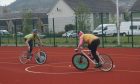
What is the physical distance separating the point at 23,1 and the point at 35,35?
125959mm

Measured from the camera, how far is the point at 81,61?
52.7ft

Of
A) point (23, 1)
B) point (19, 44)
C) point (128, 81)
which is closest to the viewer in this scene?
point (128, 81)

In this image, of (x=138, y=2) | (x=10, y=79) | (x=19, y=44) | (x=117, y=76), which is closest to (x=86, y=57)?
(x=117, y=76)

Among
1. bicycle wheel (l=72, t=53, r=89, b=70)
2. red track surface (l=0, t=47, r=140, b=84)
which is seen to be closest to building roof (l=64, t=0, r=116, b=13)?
red track surface (l=0, t=47, r=140, b=84)

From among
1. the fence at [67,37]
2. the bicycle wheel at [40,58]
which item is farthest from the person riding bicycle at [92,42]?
the fence at [67,37]

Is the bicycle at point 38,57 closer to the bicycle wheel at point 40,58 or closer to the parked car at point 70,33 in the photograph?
the bicycle wheel at point 40,58

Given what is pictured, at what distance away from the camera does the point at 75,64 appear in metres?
16.2

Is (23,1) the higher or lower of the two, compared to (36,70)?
higher

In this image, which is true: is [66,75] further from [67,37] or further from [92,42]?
[67,37]

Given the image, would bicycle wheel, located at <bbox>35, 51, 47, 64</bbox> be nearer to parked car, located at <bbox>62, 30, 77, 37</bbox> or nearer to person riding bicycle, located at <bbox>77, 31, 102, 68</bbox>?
person riding bicycle, located at <bbox>77, 31, 102, 68</bbox>

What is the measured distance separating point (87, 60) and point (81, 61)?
30 cm

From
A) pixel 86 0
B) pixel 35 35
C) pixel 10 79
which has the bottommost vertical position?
pixel 10 79

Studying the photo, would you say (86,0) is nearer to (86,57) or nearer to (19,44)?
(19,44)

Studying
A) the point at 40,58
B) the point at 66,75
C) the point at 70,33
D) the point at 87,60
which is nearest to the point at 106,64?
the point at 87,60
